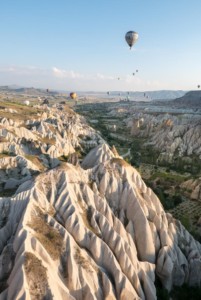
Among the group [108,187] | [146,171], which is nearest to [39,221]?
[108,187]

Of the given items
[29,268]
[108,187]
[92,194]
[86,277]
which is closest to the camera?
[29,268]

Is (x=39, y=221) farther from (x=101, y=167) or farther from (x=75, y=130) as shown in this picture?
(x=75, y=130)

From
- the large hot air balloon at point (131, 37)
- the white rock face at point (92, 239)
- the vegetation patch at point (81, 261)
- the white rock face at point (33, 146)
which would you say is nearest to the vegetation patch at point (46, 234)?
the white rock face at point (92, 239)

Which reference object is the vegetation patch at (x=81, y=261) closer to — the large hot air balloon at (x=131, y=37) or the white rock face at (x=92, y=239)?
the white rock face at (x=92, y=239)

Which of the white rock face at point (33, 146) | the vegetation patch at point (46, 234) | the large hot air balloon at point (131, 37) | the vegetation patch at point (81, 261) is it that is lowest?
the white rock face at point (33, 146)

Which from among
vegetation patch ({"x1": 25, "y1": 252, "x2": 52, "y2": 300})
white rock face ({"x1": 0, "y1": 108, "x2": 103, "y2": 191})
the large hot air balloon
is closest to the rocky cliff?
vegetation patch ({"x1": 25, "y1": 252, "x2": 52, "y2": 300})

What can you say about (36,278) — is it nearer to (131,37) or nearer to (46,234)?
(46,234)
